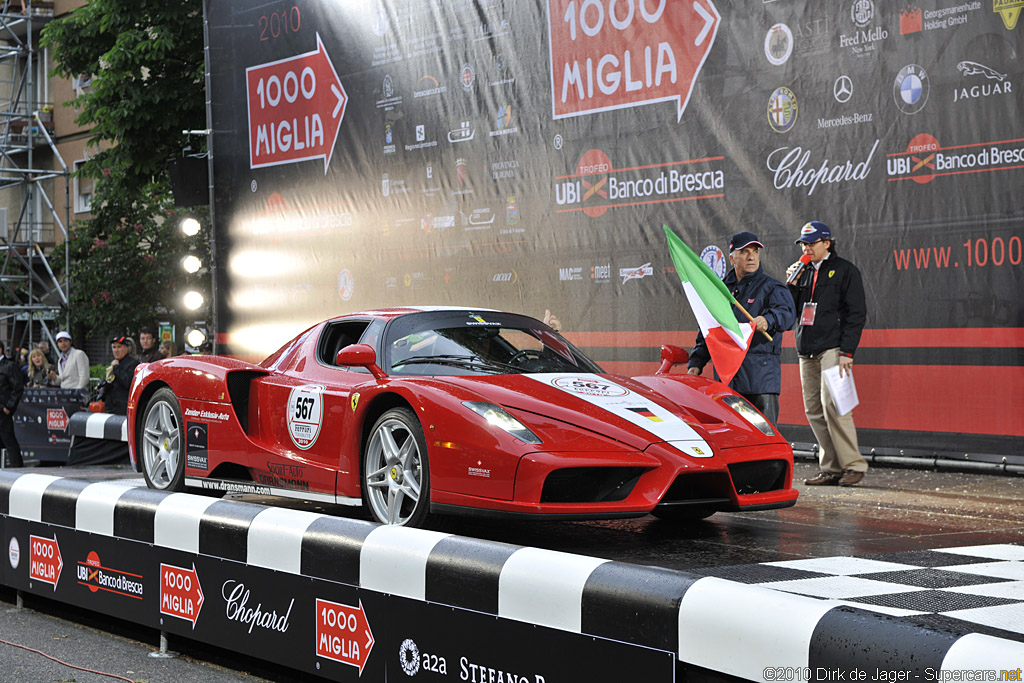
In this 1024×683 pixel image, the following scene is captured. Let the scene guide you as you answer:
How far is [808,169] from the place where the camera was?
31.0 ft

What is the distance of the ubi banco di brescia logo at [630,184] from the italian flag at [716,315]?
2.26 m

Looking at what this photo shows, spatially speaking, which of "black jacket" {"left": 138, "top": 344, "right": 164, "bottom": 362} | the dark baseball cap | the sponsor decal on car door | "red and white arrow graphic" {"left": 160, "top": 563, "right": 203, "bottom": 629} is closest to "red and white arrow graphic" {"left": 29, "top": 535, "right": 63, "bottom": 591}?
"red and white arrow graphic" {"left": 160, "top": 563, "right": 203, "bottom": 629}

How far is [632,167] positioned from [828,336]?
3.11m

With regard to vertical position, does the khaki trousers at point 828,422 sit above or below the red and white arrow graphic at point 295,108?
below

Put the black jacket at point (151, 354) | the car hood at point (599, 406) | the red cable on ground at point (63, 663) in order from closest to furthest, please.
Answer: the red cable on ground at point (63, 663) → the car hood at point (599, 406) → the black jacket at point (151, 354)

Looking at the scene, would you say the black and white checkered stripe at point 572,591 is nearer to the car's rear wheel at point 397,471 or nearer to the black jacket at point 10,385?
the car's rear wheel at point 397,471

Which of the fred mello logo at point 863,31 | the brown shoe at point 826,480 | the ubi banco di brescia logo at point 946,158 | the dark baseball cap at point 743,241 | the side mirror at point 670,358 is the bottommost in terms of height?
the brown shoe at point 826,480

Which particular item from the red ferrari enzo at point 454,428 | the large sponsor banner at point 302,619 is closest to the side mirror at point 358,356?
the red ferrari enzo at point 454,428

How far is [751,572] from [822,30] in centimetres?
594

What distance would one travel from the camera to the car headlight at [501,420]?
17.1ft

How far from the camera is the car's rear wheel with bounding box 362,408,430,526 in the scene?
18.1ft

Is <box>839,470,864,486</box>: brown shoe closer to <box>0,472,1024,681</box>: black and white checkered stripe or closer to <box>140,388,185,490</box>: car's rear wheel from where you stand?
<box>140,388,185,490</box>: car's rear wheel

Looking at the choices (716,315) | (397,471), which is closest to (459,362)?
(397,471)

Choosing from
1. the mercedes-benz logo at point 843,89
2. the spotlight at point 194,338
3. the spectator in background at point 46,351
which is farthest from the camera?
the spectator in background at point 46,351
